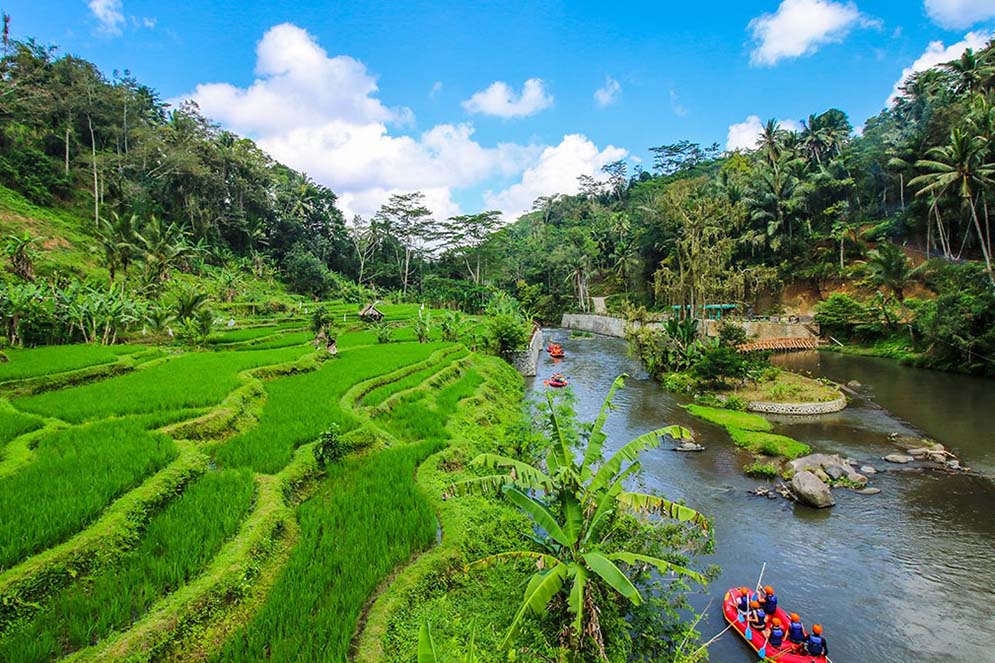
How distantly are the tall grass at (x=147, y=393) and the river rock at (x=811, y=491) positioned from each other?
50.2ft

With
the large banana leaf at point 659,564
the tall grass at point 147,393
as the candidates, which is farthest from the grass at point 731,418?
the tall grass at point 147,393

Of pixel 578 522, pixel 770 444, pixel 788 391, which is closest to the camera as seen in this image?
pixel 578 522

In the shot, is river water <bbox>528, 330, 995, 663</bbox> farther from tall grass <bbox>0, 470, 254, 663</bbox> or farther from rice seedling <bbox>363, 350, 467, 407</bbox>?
tall grass <bbox>0, 470, 254, 663</bbox>

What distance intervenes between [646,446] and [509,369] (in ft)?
66.4

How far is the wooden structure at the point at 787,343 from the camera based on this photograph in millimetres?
34875

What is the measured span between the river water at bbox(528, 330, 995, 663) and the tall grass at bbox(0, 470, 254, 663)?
7824 mm

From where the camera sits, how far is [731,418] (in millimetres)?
19484

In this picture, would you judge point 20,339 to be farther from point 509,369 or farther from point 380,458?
point 509,369

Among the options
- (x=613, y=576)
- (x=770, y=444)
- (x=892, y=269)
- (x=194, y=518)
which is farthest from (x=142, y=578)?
(x=892, y=269)

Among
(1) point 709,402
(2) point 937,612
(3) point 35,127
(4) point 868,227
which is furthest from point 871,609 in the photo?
(3) point 35,127

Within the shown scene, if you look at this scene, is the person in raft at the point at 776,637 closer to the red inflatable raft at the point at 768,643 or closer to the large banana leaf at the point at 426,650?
the red inflatable raft at the point at 768,643

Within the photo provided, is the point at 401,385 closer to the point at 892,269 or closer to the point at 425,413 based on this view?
the point at 425,413

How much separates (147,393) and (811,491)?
17276 mm

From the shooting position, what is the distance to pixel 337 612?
5469mm
